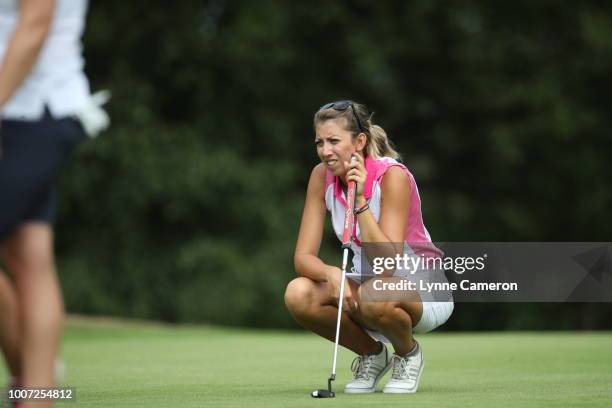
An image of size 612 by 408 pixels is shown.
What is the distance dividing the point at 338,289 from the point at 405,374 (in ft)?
1.53

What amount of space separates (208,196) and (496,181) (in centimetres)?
609

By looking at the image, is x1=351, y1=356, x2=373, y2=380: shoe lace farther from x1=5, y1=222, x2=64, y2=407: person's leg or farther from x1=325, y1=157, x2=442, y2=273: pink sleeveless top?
x1=5, y1=222, x2=64, y2=407: person's leg

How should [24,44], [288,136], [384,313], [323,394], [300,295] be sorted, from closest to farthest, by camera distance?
[24,44]
[323,394]
[384,313]
[300,295]
[288,136]

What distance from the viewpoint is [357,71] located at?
71.9 ft

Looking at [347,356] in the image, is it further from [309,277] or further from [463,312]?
[463,312]

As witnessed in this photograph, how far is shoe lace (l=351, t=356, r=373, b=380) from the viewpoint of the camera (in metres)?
5.39

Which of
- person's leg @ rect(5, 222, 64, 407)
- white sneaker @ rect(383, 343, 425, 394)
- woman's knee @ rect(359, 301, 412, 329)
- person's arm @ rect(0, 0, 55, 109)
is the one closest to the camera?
person's arm @ rect(0, 0, 55, 109)

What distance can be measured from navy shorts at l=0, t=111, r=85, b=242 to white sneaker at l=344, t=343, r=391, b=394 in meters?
2.22

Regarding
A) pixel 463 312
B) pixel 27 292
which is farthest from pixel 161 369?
pixel 463 312

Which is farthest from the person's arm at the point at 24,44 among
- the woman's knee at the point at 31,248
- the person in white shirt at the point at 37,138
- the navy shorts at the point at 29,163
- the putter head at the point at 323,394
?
the putter head at the point at 323,394

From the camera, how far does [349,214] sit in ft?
17.0

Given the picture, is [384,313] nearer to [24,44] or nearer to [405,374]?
[405,374]

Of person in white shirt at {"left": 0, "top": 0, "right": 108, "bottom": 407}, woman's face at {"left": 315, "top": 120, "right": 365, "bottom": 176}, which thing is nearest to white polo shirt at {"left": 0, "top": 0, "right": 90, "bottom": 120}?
person in white shirt at {"left": 0, "top": 0, "right": 108, "bottom": 407}

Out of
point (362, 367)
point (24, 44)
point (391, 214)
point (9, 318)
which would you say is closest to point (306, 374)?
point (362, 367)
